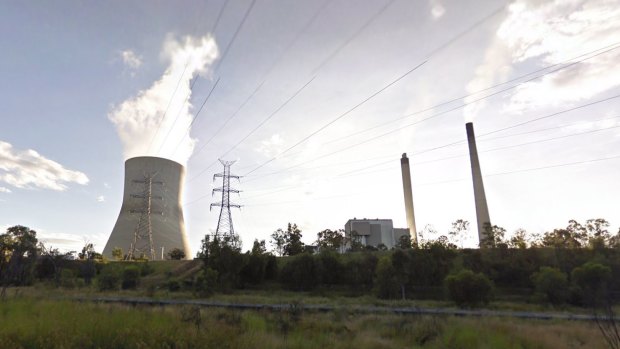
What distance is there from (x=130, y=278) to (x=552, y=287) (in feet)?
124

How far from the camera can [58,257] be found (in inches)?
1906

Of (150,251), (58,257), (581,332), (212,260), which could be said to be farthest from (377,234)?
(581,332)

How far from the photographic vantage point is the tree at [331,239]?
2410 inches

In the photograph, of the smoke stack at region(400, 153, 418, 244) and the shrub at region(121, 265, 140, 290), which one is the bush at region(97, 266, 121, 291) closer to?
the shrub at region(121, 265, 140, 290)

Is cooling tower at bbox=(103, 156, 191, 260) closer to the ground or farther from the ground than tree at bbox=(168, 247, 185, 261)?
farther from the ground

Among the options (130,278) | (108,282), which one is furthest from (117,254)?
(108,282)

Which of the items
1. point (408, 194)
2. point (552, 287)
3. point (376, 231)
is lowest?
point (552, 287)

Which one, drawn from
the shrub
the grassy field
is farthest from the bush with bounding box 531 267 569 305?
the shrub

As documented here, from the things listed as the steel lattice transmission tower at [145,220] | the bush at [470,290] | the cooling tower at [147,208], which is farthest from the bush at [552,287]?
the steel lattice transmission tower at [145,220]

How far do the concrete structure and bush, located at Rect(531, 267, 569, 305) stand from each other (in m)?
55.8

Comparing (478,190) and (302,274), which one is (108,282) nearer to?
(302,274)

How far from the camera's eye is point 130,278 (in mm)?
38969

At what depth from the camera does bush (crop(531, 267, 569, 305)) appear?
100ft

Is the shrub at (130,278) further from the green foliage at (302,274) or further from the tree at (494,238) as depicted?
the tree at (494,238)
